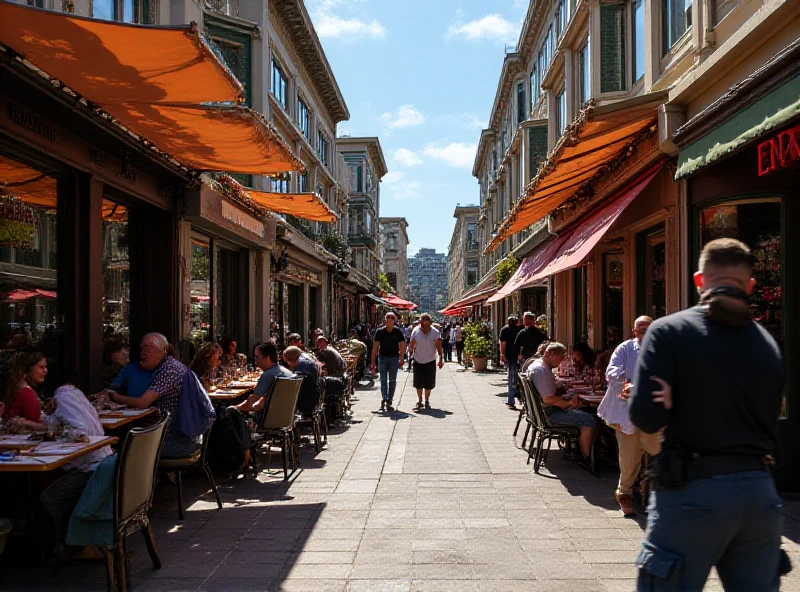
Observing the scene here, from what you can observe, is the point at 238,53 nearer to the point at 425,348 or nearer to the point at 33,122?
the point at 425,348

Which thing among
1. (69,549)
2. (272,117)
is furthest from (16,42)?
(272,117)

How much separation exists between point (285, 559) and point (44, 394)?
153 inches

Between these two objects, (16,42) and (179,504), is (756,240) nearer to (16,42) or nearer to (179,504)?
(179,504)

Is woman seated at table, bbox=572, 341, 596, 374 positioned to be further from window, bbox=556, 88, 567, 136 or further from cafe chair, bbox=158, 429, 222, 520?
window, bbox=556, 88, 567, 136

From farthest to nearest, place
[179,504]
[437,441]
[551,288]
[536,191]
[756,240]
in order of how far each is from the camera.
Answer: [551,288]
[536,191]
[437,441]
[756,240]
[179,504]

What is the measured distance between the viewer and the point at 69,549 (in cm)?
459

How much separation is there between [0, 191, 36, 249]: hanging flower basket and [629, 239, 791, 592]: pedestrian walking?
6.12 metres

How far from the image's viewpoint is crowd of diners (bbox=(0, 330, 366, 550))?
4.68m

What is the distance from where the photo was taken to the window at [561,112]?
1728 cm

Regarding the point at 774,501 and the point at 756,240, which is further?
the point at 756,240

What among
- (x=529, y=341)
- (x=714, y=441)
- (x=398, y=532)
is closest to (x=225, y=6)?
(x=529, y=341)

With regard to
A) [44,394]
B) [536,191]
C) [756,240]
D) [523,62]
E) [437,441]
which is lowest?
[437,441]

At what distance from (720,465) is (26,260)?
651cm

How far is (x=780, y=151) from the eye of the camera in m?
5.20
